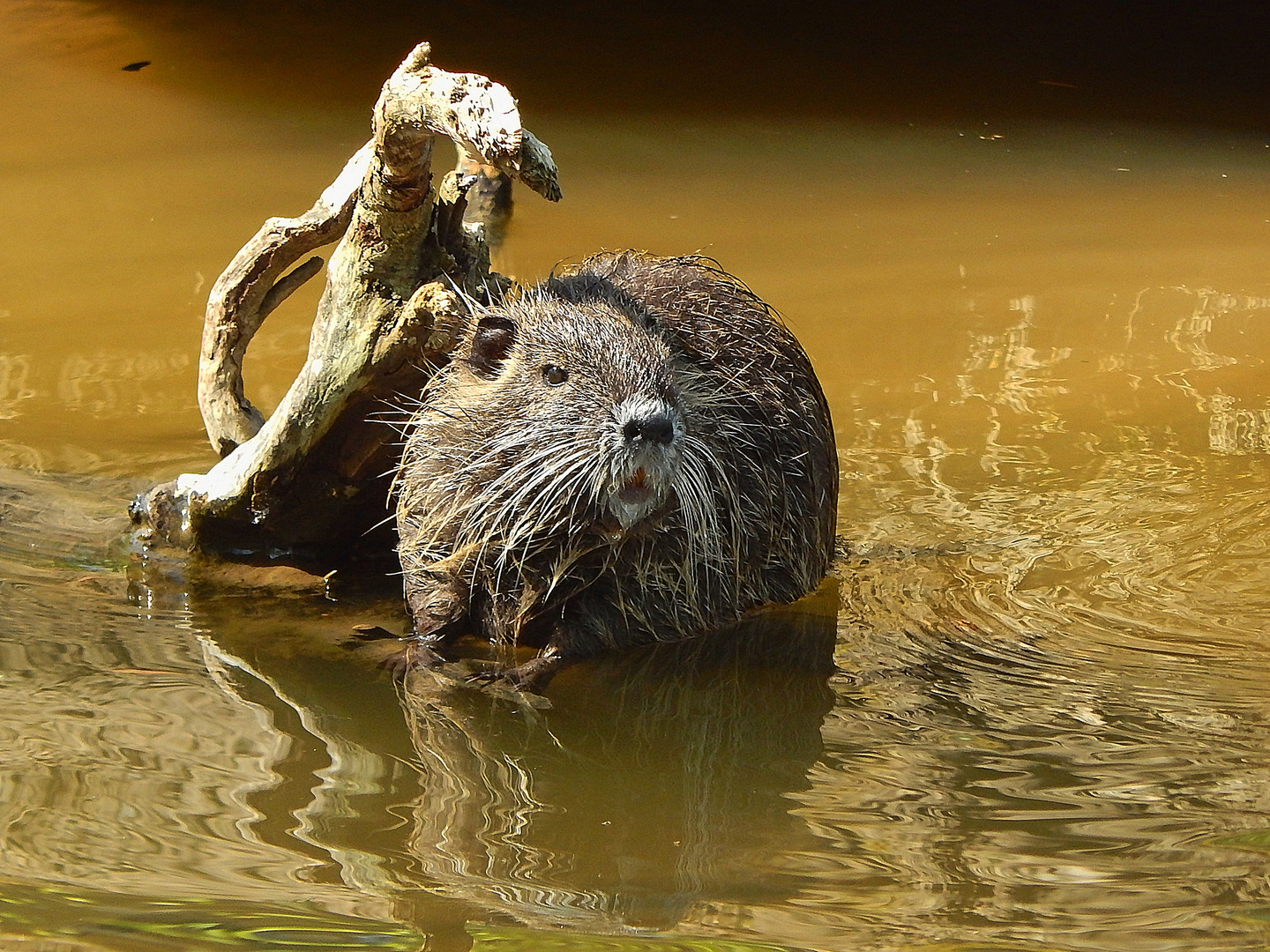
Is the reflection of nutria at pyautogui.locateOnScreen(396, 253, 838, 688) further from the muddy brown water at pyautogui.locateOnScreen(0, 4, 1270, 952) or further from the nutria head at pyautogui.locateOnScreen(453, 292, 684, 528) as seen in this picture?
the muddy brown water at pyautogui.locateOnScreen(0, 4, 1270, 952)

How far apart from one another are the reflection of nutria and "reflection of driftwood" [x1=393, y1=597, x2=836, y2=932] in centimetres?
16

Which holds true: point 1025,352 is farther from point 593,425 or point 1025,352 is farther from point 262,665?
point 262,665

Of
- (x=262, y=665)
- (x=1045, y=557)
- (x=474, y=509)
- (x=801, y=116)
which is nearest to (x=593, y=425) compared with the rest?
(x=474, y=509)

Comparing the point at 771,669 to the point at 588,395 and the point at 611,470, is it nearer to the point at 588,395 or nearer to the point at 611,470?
the point at 611,470

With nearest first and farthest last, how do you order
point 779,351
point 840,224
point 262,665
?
point 262,665, point 779,351, point 840,224

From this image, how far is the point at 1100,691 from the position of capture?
121 inches

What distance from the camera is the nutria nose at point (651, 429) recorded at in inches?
115

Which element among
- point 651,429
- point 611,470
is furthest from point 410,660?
point 651,429

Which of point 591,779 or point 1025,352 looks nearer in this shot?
point 591,779

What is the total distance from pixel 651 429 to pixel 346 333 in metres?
1.10

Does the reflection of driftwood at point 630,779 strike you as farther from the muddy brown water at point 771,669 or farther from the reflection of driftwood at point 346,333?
the reflection of driftwood at point 346,333

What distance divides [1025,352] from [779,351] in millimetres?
2200

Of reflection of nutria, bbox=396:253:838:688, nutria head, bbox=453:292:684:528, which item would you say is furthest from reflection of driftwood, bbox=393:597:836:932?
nutria head, bbox=453:292:684:528

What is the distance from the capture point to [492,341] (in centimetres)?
324
